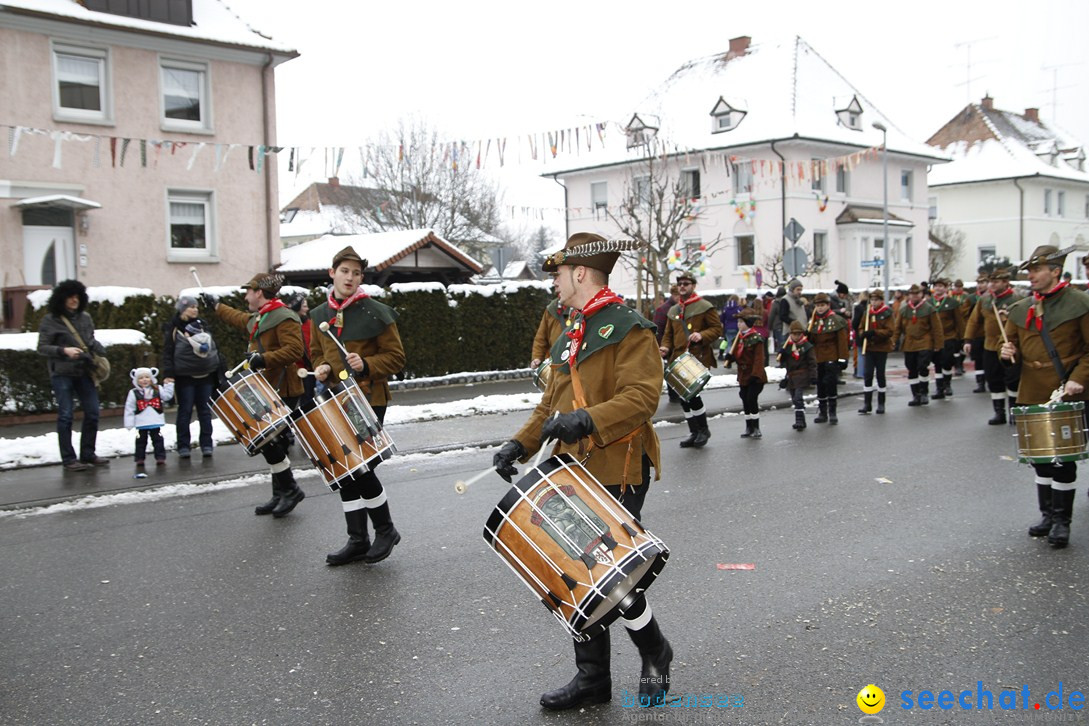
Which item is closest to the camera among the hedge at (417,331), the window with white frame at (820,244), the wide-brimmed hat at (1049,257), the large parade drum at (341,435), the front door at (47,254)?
the large parade drum at (341,435)

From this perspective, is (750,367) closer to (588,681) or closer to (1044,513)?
(1044,513)

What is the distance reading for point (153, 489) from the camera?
959 cm

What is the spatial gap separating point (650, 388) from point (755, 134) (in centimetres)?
4190

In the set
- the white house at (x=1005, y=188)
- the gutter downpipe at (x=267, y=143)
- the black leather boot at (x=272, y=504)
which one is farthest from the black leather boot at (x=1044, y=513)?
the white house at (x=1005, y=188)

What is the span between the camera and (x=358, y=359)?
638cm

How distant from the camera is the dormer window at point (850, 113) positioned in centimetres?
4588

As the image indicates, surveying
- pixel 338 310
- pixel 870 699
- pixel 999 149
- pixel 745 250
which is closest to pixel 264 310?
pixel 338 310

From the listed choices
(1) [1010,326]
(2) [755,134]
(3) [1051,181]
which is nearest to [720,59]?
(2) [755,134]

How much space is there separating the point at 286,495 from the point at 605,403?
Result: 4946 millimetres

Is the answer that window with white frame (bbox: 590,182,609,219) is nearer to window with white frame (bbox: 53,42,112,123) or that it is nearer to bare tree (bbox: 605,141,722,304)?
bare tree (bbox: 605,141,722,304)

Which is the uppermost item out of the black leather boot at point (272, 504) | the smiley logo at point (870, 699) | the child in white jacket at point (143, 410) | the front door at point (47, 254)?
the front door at point (47, 254)

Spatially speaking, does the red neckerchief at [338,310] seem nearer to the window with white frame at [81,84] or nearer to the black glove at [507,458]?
the black glove at [507,458]

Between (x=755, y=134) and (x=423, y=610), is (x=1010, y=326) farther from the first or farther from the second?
(x=755, y=134)

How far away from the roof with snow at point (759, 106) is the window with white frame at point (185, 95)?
70.9 ft
